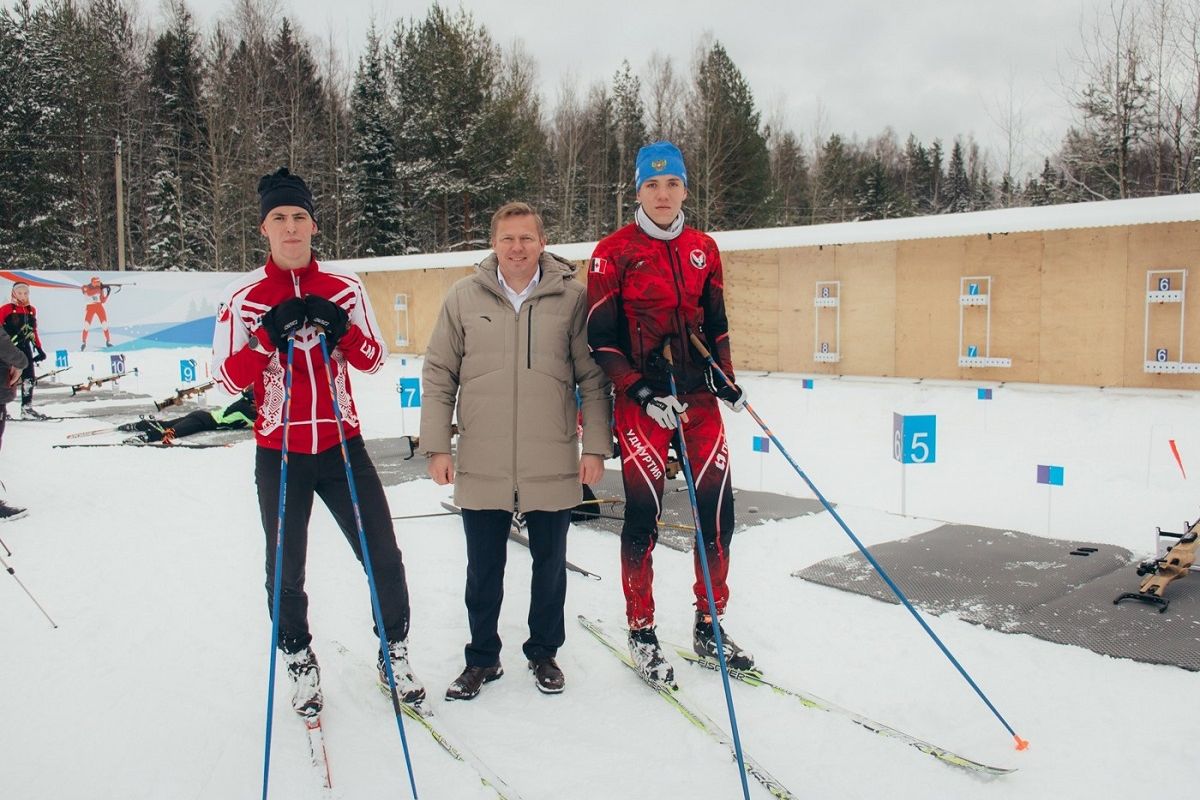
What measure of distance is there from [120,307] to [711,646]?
19263 millimetres

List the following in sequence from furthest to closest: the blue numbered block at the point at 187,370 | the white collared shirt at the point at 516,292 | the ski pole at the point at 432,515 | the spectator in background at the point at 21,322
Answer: the blue numbered block at the point at 187,370 → the spectator in background at the point at 21,322 → the ski pole at the point at 432,515 → the white collared shirt at the point at 516,292

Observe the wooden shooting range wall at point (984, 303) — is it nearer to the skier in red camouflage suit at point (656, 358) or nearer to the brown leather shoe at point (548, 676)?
the skier in red camouflage suit at point (656, 358)

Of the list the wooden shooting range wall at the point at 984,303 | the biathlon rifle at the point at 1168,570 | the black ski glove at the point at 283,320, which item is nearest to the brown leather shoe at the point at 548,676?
the black ski glove at the point at 283,320

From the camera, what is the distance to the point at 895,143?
5812 centimetres

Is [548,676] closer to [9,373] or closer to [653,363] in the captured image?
[653,363]

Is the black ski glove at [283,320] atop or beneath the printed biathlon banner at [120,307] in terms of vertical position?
beneath

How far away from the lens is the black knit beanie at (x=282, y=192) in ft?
9.05

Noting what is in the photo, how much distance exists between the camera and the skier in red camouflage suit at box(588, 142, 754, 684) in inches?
119

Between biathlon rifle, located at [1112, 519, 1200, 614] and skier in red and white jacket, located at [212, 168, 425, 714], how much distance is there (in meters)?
3.18

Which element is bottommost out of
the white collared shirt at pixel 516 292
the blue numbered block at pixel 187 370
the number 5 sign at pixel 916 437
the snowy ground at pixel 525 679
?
the snowy ground at pixel 525 679

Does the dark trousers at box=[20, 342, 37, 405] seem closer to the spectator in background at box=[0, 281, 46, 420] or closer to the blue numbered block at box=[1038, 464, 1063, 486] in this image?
the spectator in background at box=[0, 281, 46, 420]

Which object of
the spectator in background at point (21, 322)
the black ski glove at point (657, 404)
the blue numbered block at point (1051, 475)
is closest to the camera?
the black ski glove at point (657, 404)

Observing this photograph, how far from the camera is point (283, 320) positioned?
103 inches

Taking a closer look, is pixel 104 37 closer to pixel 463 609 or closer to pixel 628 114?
pixel 628 114
